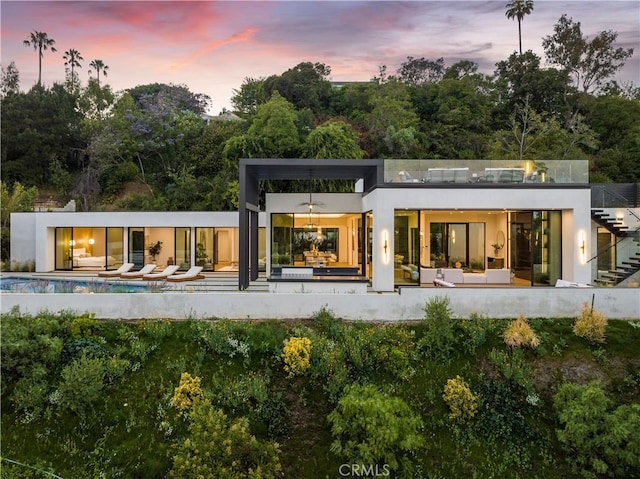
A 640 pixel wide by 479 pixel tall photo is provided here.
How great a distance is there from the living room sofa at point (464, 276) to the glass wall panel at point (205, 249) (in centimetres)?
1017

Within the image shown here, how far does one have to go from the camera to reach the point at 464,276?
1365cm

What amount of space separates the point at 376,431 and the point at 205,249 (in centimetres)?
1413

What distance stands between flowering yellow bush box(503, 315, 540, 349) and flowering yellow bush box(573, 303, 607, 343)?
1.11 meters

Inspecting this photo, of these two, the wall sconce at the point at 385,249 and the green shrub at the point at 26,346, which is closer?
the green shrub at the point at 26,346

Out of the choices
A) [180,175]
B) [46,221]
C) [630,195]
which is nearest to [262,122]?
[180,175]

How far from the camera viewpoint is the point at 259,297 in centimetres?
998

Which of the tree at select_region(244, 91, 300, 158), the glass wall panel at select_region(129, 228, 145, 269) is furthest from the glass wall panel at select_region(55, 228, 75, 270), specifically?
the tree at select_region(244, 91, 300, 158)

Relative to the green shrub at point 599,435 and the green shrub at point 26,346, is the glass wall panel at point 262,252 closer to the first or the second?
the green shrub at point 26,346

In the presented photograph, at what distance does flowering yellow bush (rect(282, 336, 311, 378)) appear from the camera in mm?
8273

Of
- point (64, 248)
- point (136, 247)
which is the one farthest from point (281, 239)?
point (64, 248)

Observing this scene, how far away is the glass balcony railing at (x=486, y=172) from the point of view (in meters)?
12.6

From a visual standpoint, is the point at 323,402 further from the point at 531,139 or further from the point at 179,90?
the point at 179,90

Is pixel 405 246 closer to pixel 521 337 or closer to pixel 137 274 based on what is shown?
pixel 521 337

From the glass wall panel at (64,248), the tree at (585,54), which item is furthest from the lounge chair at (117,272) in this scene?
the tree at (585,54)
